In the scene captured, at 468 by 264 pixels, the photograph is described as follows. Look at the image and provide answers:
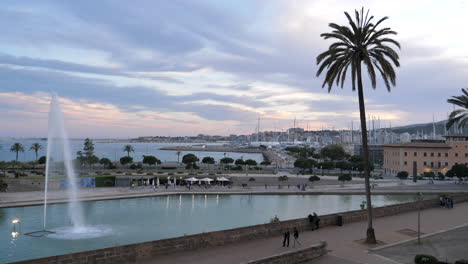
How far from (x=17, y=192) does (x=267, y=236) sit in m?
41.5

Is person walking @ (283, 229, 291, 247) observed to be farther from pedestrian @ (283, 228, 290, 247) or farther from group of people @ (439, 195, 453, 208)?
group of people @ (439, 195, 453, 208)

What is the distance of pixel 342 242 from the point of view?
1994cm

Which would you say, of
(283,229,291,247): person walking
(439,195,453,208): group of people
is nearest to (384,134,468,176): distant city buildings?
(439,195,453,208): group of people

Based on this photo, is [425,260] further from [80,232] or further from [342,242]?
[80,232]

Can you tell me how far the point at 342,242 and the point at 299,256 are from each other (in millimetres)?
4933

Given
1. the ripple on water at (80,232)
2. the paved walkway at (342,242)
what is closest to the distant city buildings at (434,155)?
the paved walkway at (342,242)

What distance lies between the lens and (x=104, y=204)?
41938 mm

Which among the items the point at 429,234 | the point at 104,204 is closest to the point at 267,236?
the point at 429,234

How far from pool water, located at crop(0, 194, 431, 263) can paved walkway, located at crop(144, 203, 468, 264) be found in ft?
38.6

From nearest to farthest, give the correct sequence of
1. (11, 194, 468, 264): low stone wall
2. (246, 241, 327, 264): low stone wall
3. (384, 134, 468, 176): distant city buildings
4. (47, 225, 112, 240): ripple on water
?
1. (11, 194, 468, 264): low stone wall
2. (246, 241, 327, 264): low stone wall
3. (47, 225, 112, 240): ripple on water
4. (384, 134, 468, 176): distant city buildings

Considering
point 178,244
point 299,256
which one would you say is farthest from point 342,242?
point 178,244

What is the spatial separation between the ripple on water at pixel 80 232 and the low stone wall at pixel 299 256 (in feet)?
57.8

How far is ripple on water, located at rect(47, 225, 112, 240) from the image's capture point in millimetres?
26814

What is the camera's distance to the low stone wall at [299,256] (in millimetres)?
14979
